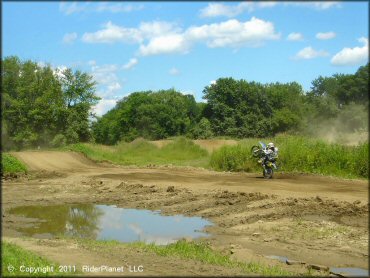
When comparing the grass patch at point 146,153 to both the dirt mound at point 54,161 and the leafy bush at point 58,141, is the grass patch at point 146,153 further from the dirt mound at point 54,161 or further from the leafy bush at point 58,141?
the leafy bush at point 58,141

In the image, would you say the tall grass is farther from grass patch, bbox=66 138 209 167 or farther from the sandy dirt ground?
grass patch, bbox=66 138 209 167

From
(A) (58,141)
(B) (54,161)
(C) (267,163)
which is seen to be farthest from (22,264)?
(A) (58,141)

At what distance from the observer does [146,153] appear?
158 ft

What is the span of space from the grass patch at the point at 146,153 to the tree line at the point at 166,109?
7014 mm

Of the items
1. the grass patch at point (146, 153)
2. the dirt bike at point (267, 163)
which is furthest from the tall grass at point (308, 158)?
the grass patch at point (146, 153)

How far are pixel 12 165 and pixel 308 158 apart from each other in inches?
721

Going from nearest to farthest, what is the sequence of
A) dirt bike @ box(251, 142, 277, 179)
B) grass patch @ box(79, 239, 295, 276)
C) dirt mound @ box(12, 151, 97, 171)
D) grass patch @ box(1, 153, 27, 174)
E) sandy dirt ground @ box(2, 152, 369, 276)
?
grass patch @ box(79, 239, 295, 276) < sandy dirt ground @ box(2, 152, 369, 276) < dirt bike @ box(251, 142, 277, 179) < grass patch @ box(1, 153, 27, 174) < dirt mound @ box(12, 151, 97, 171)

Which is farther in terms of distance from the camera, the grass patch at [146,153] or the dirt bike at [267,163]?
the grass patch at [146,153]

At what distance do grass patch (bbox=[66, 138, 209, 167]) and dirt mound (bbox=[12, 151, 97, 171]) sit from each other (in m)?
1.85

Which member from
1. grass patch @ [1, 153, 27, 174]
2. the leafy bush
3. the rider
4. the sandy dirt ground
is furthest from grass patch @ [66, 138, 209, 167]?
the rider

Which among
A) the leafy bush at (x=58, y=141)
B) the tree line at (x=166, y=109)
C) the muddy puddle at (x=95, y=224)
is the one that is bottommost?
the muddy puddle at (x=95, y=224)

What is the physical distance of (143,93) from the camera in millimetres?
104562

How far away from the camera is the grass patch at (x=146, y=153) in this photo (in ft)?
132

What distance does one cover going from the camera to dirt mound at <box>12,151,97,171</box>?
3294cm
